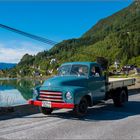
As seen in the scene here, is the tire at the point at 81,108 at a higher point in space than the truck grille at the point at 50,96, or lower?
lower

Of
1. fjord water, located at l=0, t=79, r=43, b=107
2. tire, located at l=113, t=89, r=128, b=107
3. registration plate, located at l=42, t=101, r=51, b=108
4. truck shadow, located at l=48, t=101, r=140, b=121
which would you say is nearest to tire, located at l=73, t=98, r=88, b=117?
truck shadow, located at l=48, t=101, r=140, b=121

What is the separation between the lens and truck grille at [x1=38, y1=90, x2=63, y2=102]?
11437 millimetres

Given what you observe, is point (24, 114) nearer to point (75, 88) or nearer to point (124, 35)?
point (75, 88)

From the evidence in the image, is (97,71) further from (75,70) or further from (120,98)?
(120,98)

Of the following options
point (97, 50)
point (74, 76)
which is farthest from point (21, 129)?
point (97, 50)

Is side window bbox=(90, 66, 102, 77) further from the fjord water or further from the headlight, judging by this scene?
the fjord water

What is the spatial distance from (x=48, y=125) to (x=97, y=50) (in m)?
162

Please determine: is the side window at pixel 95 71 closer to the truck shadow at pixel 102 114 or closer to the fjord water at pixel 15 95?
the truck shadow at pixel 102 114

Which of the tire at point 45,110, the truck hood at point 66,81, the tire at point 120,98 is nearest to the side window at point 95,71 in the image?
the truck hood at point 66,81

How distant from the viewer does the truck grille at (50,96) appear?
37.5 ft

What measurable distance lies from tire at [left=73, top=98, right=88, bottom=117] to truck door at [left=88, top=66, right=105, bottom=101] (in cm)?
83

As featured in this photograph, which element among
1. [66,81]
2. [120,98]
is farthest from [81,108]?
[120,98]

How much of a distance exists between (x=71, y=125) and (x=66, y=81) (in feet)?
7.57

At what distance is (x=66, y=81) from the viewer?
11.9 m
